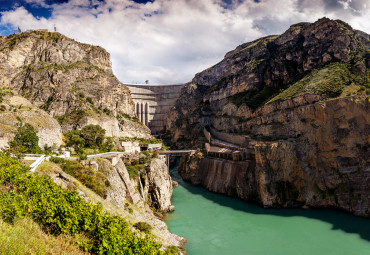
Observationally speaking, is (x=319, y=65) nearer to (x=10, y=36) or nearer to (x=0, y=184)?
(x=0, y=184)

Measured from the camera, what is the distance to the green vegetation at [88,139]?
37.5 meters

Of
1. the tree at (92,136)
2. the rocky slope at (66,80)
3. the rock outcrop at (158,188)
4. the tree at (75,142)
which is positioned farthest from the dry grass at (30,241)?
the rocky slope at (66,80)

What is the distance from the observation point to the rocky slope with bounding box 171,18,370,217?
32.2 meters

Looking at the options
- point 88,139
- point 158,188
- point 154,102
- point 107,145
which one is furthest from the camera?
point 154,102

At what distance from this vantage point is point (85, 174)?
21.1m

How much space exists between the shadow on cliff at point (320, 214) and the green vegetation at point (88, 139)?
2076 cm

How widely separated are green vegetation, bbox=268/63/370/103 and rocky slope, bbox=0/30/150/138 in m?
39.9

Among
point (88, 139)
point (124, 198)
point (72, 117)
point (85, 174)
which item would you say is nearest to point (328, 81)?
point (124, 198)

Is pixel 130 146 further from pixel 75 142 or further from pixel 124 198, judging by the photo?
pixel 124 198

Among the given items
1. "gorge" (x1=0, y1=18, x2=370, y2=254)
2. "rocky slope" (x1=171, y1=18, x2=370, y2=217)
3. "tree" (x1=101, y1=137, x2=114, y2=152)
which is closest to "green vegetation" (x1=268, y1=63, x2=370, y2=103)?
"rocky slope" (x1=171, y1=18, x2=370, y2=217)

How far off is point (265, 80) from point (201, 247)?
50.7m

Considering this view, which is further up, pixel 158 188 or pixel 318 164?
pixel 318 164

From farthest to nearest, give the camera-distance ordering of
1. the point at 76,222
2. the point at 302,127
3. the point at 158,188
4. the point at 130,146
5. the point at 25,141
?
the point at 130,146
the point at 302,127
the point at 158,188
the point at 25,141
the point at 76,222

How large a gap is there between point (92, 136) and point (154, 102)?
63633 mm
